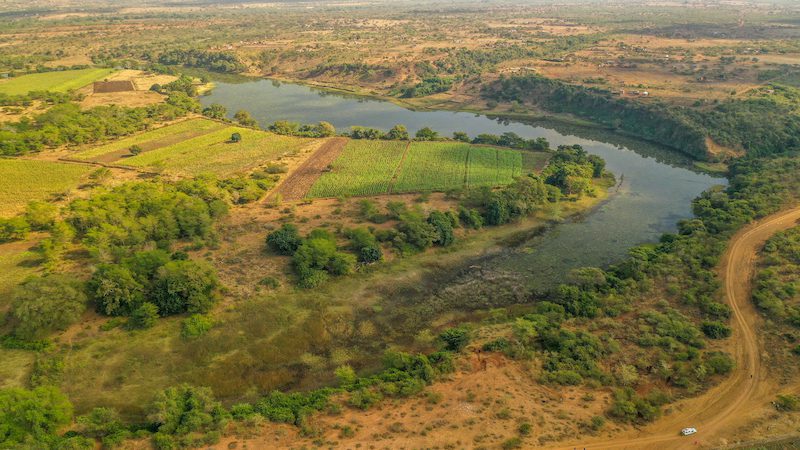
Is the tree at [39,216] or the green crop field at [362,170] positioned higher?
the green crop field at [362,170]

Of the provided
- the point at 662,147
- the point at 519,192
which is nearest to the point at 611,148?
the point at 662,147

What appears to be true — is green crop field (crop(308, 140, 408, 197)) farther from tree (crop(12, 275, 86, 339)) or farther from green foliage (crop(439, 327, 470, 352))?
tree (crop(12, 275, 86, 339))

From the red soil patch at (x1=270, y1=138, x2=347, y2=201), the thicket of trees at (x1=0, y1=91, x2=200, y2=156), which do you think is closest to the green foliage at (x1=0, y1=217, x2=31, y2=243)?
the red soil patch at (x1=270, y1=138, x2=347, y2=201)

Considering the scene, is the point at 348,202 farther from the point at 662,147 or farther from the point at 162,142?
the point at 662,147

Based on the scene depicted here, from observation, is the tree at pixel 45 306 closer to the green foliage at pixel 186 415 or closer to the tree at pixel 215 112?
the green foliage at pixel 186 415

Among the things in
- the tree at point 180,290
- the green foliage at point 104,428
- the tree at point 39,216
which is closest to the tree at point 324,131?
the tree at point 39,216

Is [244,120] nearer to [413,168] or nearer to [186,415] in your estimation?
[413,168]
